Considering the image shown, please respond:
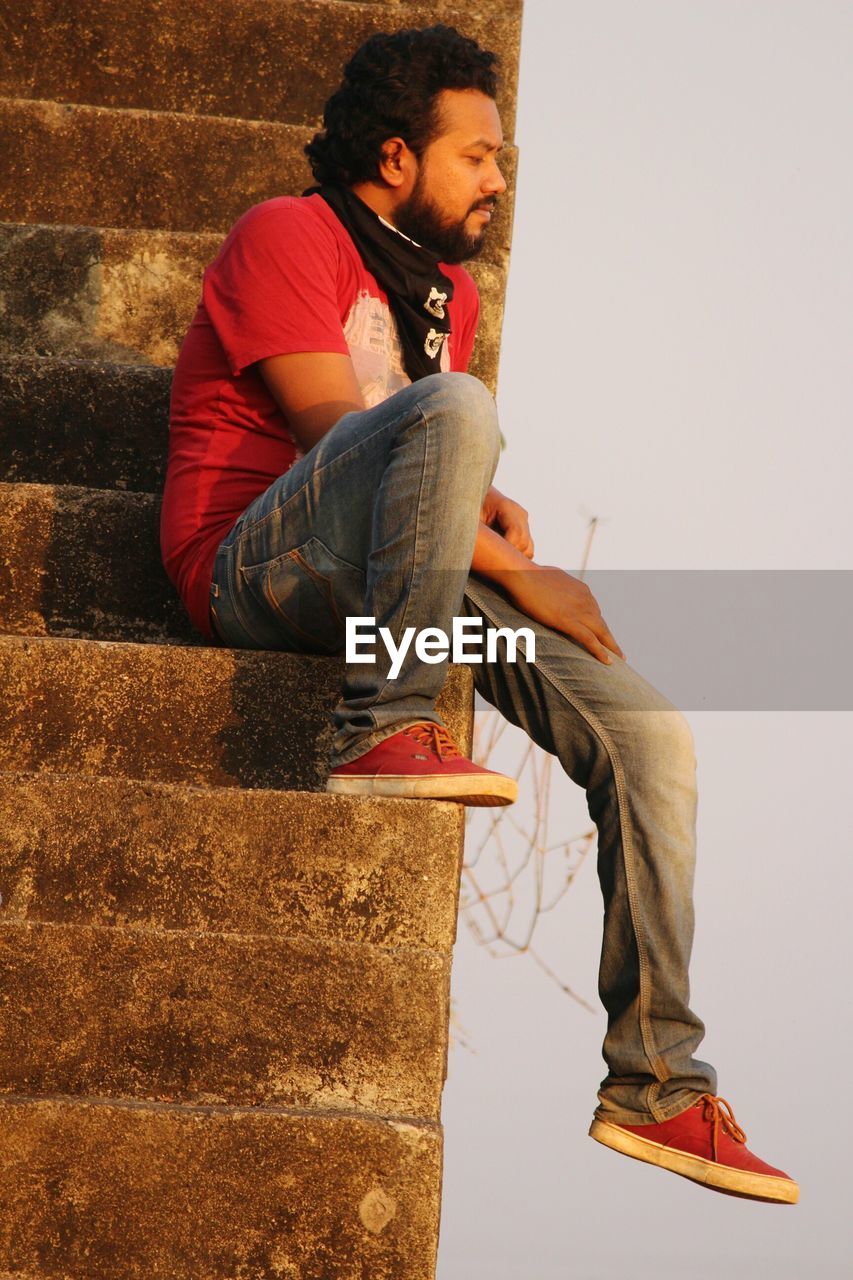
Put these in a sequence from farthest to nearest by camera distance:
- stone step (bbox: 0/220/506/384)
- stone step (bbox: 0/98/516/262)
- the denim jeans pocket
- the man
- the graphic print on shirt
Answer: stone step (bbox: 0/98/516/262), stone step (bbox: 0/220/506/384), the graphic print on shirt, the denim jeans pocket, the man

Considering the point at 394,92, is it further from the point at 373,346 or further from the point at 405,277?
the point at 373,346

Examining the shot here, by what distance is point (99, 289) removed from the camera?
406 centimetres

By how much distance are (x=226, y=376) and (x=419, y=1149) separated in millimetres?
1420

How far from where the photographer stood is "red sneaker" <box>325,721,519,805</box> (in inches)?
94.6

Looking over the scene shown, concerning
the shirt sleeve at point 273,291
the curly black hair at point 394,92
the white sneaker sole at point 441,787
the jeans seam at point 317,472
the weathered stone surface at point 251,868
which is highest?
the curly black hair at point 394,92

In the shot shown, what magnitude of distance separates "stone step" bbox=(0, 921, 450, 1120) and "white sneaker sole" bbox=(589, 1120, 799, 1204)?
41 cm

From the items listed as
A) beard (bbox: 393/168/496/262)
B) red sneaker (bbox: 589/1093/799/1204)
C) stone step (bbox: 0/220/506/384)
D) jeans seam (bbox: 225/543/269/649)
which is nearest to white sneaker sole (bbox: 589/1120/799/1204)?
red sneaker (bbox: 589/1093/799/1204)

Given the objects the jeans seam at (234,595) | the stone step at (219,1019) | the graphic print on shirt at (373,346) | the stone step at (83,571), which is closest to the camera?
the stone step at (219,1019)

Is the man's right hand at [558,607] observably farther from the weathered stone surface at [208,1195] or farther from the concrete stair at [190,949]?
the weathered stone surface at [208,1195]

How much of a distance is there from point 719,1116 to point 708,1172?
0.09m

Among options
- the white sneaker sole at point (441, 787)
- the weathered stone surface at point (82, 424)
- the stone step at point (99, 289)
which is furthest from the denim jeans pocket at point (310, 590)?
the stone step at point (99, 289)

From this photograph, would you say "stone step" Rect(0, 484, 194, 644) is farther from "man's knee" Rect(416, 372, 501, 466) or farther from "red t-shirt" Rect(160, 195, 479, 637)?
"man's knee" Rect(416, 372, 501, 466)

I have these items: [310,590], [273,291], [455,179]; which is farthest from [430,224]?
[310,590]

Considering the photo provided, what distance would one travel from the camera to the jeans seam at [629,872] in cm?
251
